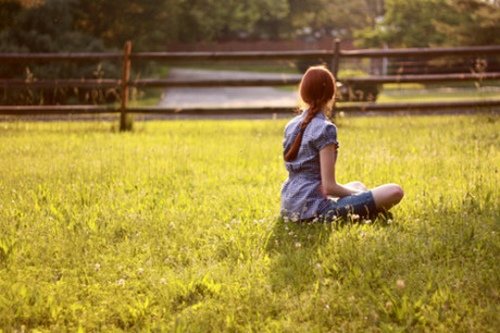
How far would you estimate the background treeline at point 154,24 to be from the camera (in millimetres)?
22359

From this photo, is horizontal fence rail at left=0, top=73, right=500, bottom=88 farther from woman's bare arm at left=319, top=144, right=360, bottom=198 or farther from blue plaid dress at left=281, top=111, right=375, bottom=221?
woman's bare arm at left=319, top=144, right=360, bottom=198

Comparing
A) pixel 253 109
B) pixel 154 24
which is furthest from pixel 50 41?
pixel 253 109

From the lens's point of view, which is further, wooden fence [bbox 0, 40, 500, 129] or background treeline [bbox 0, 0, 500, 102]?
background treeline [bbox 0, 0, 500, 102]

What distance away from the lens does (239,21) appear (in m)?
46.6

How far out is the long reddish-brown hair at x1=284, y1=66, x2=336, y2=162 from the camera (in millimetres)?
4660

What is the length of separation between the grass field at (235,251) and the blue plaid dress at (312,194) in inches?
5.5

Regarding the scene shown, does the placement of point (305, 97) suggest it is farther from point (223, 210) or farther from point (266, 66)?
point (266, 66)

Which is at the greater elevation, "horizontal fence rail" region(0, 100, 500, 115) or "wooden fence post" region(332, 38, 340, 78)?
"wooden fence post" region(332, 38, 340, 78)

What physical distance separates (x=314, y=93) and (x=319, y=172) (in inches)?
23.8

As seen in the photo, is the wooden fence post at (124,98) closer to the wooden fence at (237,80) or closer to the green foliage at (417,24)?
the wooden fence at (237,80)

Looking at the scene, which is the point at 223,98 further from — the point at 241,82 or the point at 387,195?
the point at 387,195

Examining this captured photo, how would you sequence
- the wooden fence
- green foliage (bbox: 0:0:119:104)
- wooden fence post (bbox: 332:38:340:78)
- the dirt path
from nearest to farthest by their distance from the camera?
1. the wooden fence
2. wooden fence post (bbox: 332:38:340:78)
3. the dirt path
4. green foliage (bbox: 0:0:119:104)

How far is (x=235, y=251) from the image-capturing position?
14.1 ft

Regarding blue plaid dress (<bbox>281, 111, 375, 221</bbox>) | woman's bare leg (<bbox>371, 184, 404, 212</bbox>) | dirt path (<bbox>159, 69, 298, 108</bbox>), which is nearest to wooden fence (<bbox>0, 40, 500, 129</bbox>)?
blue plaid dress (<bbox>281, 111, 375, 221</bbox>)
